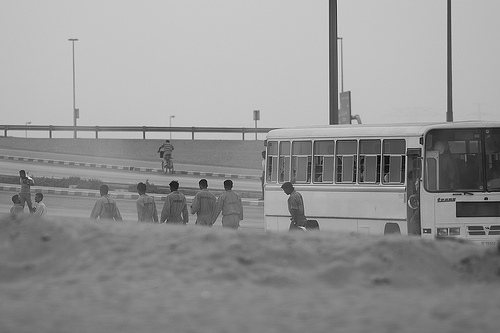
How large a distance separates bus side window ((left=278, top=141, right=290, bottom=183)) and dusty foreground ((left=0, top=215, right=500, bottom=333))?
38.5ft

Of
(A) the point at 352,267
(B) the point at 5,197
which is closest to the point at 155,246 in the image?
(A) the point at 352,267

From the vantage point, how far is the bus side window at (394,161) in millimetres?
20094

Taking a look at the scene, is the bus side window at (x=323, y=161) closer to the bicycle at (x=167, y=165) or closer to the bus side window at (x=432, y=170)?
the bus side window at (x=432, y=170)

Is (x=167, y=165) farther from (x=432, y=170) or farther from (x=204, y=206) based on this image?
(x=432, y=170)

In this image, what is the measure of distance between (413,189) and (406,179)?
294 mm

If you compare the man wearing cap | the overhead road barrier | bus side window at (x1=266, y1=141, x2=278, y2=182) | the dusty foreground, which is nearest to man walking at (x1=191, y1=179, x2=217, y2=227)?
the man wearing cap

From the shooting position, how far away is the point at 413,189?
64.8ft

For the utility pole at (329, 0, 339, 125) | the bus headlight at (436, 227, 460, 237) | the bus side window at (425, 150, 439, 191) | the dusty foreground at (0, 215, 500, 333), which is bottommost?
the bus headlight at (436, 227, 460, 237)

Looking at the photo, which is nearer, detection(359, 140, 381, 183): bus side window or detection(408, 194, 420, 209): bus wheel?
detection(408, 194, 420, 209): bus wheel

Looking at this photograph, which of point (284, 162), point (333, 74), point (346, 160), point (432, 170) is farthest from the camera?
point (333, 74)

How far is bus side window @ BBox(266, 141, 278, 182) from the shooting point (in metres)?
22.8

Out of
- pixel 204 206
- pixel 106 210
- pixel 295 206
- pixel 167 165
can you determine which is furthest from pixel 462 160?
pixel 167 165

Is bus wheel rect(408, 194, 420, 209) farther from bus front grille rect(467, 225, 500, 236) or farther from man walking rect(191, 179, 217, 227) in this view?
man walking rect(191, 179, 217, 227)

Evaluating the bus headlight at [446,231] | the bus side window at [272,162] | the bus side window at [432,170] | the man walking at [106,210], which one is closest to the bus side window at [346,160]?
the bus side window at [432,170]
